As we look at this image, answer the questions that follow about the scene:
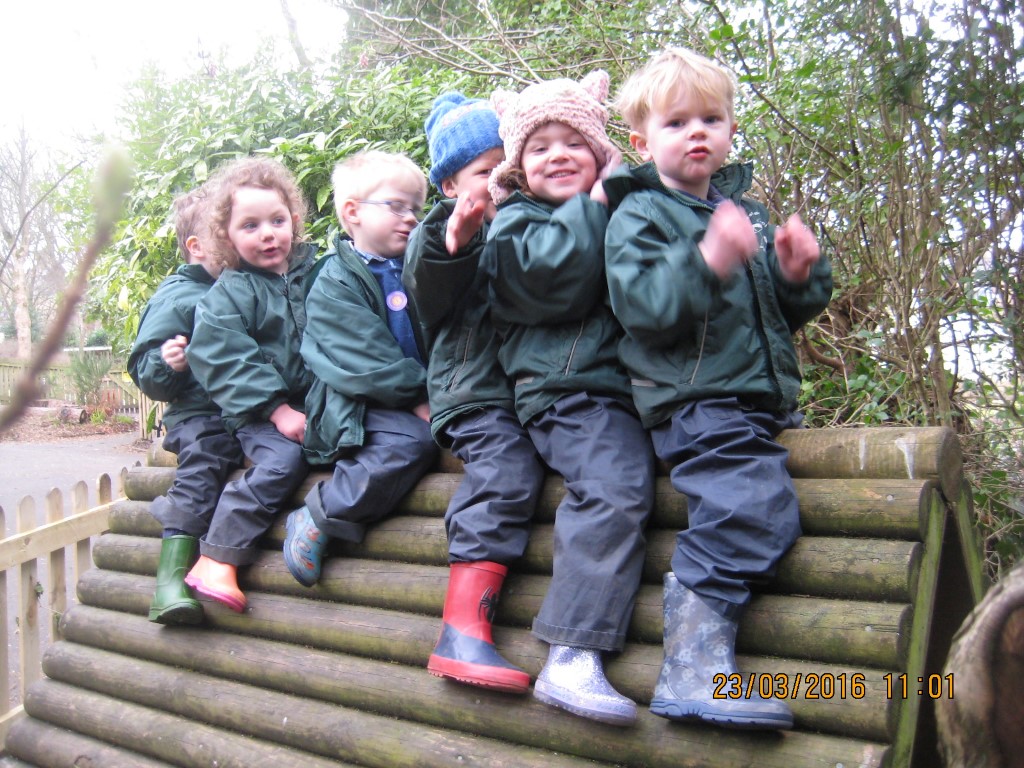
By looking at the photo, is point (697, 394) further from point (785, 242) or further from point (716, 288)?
point (785, 242)

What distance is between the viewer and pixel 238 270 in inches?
137

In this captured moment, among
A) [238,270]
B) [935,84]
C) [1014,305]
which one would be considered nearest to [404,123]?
[238,270]

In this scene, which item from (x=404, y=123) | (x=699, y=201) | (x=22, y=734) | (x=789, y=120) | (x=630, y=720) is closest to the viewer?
(x=630, y=720)

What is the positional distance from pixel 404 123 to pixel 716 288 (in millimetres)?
3437

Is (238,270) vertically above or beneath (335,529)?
above

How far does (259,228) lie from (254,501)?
109 cm

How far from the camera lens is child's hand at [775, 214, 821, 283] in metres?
2.28

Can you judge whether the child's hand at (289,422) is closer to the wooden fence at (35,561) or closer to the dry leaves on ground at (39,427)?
the dry leaves on ground at (39,427)

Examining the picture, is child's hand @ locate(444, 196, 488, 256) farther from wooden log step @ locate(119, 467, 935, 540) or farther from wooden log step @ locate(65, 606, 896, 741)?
wooden log step @ locate(65, 606, 896, 741)

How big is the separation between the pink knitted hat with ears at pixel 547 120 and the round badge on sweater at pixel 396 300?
0.57 m

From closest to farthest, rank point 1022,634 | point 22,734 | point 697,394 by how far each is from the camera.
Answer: point 1022,634 → point 697,394 → point 22,734

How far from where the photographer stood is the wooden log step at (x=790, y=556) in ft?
6.89

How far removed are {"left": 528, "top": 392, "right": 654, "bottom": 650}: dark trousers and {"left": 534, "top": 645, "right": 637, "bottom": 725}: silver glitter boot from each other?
34mm

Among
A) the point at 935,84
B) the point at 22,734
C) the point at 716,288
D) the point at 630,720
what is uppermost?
the point at 935,84
